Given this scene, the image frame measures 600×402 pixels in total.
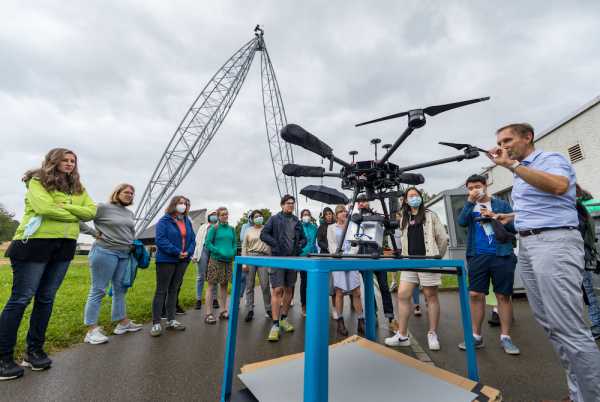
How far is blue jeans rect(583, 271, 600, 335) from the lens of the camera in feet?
10.2

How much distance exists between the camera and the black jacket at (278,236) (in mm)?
3676

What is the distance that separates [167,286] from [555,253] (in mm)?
3910

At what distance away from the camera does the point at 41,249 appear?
7.74 feet

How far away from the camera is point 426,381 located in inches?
60.8

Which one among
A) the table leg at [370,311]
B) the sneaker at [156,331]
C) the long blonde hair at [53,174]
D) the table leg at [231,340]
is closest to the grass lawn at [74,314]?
the sneaker at [156,331]

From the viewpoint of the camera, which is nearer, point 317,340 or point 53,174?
point 317,340

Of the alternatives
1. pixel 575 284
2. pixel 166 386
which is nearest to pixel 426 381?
pixel 575 284

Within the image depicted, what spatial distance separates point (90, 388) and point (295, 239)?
248 centimetres

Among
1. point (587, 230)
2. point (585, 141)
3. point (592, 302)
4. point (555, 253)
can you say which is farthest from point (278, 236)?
point (585, 141)

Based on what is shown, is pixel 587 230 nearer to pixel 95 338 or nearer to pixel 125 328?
pixel 95 338

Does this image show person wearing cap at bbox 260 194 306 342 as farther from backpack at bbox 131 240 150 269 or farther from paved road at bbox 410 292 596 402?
paved road at bbox 410 292 596 402

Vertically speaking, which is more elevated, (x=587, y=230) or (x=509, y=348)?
(x=587, y=230)

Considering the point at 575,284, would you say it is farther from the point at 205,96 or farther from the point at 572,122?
the point at 205,96

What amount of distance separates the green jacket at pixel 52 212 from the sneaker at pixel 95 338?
4.23 feet
